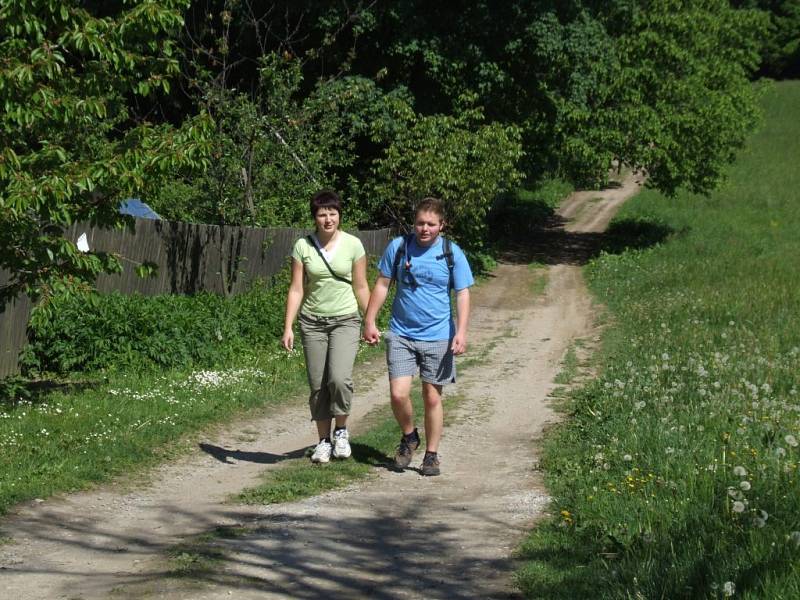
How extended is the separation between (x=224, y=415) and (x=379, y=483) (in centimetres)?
318

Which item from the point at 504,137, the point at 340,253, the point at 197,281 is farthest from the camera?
the point at 504,137

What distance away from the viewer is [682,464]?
6777mm

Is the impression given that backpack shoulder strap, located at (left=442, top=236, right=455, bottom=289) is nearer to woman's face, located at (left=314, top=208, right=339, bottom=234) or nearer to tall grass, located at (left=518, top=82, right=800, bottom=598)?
woman's face, located at (left=314, top=208, right=339, bottom=234)

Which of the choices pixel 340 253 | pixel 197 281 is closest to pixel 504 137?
pixel 197 281

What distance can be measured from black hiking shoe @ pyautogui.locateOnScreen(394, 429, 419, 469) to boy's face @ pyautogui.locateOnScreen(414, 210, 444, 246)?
1589 millimetres

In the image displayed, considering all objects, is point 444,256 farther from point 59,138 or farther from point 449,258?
point 59,138

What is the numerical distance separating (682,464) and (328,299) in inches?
114

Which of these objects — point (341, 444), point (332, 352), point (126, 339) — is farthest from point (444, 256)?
point (126, 339)

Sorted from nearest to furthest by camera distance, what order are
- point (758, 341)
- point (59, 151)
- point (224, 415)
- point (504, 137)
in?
point (59, 151)
point (224, 415)
point (758, 341)
point (504, 137)

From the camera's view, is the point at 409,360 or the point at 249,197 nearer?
the point at 409,360

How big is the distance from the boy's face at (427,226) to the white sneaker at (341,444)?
5.74 feet

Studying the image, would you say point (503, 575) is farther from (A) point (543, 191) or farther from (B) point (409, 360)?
(A) point (543, 191)

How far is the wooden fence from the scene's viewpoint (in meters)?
15.9

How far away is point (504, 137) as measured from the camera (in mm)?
24047
